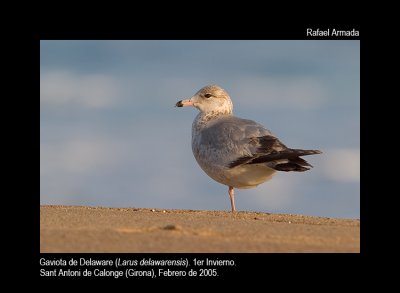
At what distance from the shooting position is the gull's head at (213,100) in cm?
1178

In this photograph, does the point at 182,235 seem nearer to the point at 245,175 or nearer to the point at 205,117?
the point at 245,175

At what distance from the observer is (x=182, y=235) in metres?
6.71

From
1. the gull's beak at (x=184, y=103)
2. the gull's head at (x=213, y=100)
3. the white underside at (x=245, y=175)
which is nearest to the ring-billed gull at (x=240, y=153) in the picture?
the white underside at (x=245, y=175)

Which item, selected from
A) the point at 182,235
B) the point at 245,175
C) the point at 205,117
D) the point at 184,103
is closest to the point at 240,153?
the point at 245,175

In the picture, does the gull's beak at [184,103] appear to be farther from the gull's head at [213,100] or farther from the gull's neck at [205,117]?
the gull's neck at [205,117]

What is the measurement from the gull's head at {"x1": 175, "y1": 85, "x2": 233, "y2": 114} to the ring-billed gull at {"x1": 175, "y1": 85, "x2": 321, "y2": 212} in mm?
479

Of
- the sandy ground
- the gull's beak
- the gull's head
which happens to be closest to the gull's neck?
the gull's head

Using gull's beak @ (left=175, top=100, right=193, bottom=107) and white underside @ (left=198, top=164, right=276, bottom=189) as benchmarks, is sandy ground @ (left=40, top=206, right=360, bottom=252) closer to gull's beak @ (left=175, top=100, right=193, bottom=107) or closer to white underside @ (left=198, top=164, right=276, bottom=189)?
white underside @ (left=198, top=164, right=276, bottom=189)

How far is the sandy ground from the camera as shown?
6270 millimetres

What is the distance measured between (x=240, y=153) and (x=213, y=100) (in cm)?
218

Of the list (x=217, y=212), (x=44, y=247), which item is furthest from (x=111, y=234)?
(x=217, y=212)

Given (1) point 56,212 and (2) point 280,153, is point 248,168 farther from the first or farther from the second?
(1) point 56,212

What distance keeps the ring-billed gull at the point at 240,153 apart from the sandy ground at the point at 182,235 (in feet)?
4.57
